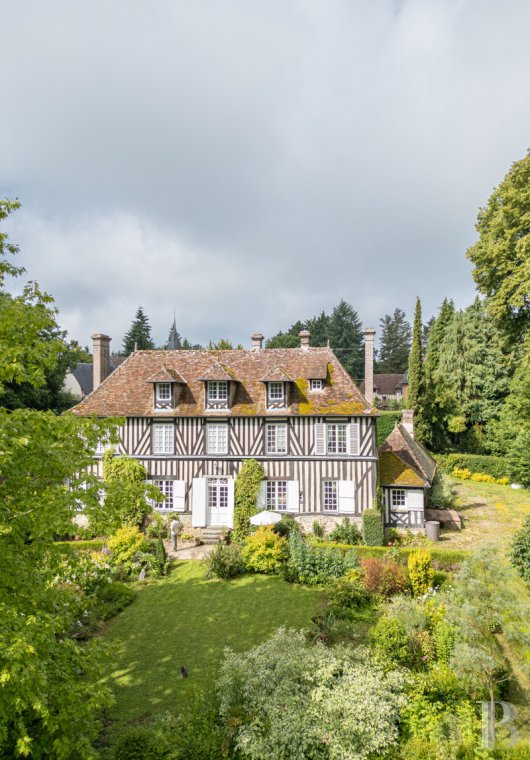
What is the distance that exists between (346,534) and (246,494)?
4650 millimetres

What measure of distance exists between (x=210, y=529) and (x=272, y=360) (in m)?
8.78

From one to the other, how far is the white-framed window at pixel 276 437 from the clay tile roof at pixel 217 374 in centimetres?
299

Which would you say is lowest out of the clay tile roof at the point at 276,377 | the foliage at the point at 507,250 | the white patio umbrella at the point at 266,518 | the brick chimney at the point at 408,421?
the white patio umbrella at the point at 266,518

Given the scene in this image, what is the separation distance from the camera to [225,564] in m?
16.5

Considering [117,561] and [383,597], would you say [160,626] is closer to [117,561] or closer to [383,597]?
[117,561]

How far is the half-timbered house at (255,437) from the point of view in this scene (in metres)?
20.3

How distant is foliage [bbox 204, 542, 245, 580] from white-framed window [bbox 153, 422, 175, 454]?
6072 millimetres

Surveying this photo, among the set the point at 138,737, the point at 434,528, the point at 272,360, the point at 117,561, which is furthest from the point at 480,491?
the point at 138,737

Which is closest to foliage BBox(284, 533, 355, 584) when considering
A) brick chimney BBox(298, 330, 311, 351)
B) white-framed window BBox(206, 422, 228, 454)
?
white-framed window BBox(206, 422, 228, 454)

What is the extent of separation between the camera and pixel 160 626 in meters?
13.2

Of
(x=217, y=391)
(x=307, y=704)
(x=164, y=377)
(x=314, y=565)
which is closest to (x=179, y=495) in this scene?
(x=217, y=391)

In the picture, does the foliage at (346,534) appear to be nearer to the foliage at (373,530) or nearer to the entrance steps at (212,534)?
the foliage at (373,530)

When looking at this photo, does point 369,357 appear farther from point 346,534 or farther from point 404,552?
point 404,552

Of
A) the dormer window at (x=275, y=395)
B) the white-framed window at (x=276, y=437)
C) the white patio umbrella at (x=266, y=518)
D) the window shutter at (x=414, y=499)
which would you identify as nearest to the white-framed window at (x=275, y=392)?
the dormer window at (x=275, y=395)
